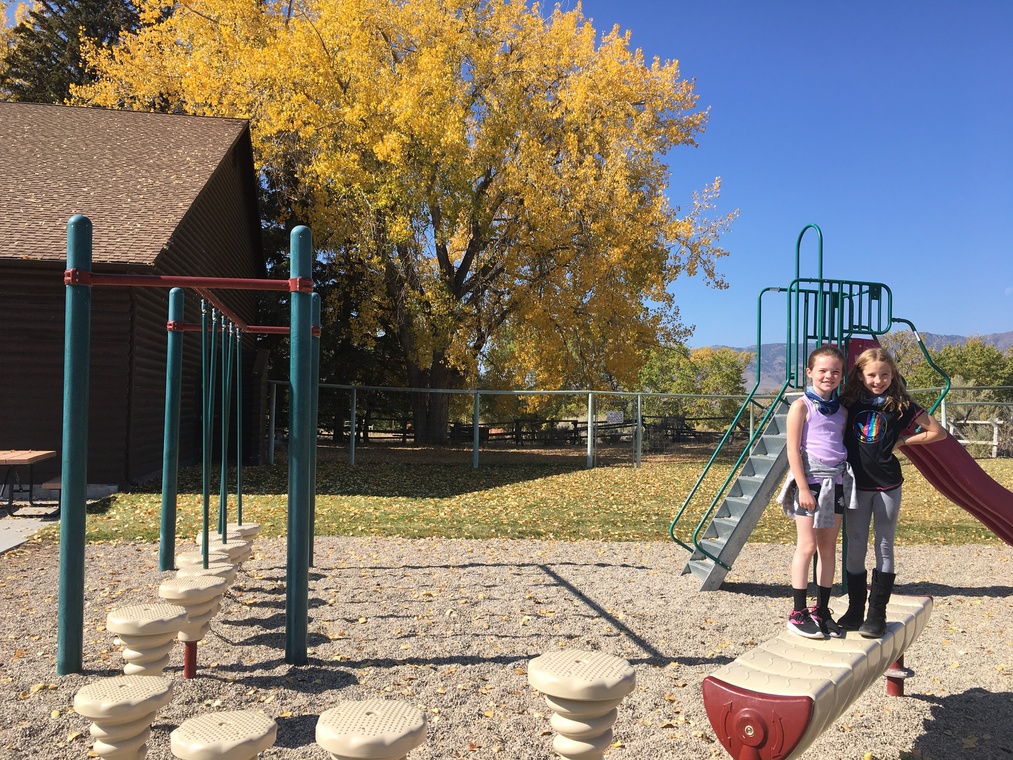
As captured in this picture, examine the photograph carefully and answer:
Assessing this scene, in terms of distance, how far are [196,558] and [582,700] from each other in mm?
3598

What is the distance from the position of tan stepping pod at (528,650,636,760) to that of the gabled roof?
10.5 metres

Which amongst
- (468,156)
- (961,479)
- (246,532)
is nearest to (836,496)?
(961,479)

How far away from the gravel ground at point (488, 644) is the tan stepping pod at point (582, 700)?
77 centimetres

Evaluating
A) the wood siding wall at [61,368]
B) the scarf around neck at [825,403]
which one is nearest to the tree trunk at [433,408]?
the wood siding wall at [61,368]

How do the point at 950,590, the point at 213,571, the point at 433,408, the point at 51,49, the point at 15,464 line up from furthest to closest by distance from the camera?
1. the point at 51,49
2. the point at 433,408
3. the point at 15,464
4. the point at 950,590
5. the point at 213,571

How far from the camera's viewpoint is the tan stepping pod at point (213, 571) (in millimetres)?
4776

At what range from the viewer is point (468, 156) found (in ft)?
64.9

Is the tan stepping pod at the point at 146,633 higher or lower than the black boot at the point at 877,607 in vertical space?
lower

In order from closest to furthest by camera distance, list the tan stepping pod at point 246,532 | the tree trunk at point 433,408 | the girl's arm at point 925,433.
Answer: the girl's arm at point 925,433 → the tan stepping pod at point 246,532 → the tree trunk at point 433,408

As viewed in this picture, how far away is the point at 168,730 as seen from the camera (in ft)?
12.5

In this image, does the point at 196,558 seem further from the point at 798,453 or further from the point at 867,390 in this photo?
the point at 867,390

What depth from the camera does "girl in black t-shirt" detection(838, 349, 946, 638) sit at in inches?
160

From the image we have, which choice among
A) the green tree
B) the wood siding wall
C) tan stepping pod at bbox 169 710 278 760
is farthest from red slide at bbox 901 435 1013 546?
the green tree

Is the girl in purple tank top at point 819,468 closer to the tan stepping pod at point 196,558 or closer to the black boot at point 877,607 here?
the black boot at point 877,607
